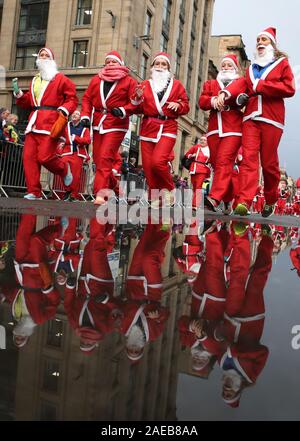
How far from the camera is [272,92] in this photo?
15.0 ft

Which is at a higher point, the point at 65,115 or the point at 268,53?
the point at 268,53

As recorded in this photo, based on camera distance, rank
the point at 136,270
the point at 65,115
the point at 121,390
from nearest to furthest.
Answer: the point at 121,390 < the point at 136,270 < the point at 65,115

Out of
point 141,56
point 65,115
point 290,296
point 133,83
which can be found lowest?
point 290,296

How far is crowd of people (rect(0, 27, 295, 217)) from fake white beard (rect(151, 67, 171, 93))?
12 millimetres

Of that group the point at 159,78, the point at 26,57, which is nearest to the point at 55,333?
the point at 159,78

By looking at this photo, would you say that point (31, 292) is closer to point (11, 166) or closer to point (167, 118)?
point (167, 118)

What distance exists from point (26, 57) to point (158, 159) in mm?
25452

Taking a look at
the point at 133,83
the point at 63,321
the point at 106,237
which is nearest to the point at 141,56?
the point at 133,83

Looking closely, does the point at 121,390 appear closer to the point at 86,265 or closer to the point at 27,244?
the point at 86,265

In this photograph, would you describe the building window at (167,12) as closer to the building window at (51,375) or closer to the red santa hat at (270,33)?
the red santa hat at (270,33)

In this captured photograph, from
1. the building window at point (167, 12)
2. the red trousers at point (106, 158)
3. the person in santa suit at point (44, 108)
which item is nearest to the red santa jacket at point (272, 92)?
the red trousers at point (106, 158)

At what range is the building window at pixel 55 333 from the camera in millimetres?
866
